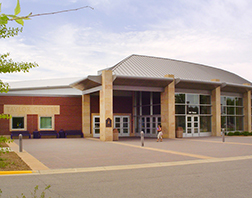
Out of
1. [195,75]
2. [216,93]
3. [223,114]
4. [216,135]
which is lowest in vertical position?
[216,135]

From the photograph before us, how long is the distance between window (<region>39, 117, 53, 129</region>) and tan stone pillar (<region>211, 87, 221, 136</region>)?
57.1 ft

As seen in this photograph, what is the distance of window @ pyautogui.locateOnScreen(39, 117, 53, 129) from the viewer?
31.4m

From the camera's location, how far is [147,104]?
1298 inches

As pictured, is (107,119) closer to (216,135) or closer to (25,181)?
(216,135)

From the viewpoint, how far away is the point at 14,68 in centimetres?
549

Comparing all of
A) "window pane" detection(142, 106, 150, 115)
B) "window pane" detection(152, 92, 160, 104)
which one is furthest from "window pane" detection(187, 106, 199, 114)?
"window pane" detection(142, 106, 150, 115)

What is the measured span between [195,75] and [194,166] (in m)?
22.9

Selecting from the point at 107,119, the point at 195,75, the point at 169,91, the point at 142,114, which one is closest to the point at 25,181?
the point at 107,119

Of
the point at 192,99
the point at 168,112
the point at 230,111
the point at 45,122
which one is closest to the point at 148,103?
the point at 168,112

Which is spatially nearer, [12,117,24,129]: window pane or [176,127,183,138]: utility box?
[176,127,183,138]: utility box

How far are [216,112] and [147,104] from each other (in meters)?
7.37

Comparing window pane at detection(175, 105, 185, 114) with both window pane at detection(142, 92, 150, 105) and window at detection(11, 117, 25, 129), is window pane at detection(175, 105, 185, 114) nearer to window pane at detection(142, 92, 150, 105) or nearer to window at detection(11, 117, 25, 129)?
window pane at detection(142, 92, 150, 105)

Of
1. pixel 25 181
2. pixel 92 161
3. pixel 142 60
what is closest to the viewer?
pixel 25 181

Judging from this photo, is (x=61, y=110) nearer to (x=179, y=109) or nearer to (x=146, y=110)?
(x=146, y=110)
